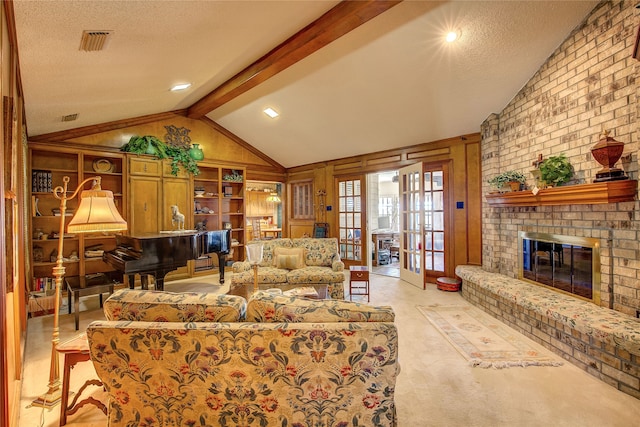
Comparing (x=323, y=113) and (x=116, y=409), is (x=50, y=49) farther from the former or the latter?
(x=323, y=113)

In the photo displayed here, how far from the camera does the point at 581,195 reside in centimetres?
266

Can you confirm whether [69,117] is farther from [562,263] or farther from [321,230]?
[562,263]

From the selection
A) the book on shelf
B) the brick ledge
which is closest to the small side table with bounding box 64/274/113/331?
the book on shelf

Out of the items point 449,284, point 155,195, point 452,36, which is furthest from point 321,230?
point 452,36

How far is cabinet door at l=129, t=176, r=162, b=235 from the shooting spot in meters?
5.16

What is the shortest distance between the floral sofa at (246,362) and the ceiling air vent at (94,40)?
1.87 metres

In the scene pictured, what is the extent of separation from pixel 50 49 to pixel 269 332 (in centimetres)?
256

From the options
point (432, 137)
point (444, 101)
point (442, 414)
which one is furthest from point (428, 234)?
point (442, 414)

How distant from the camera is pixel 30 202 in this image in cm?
429

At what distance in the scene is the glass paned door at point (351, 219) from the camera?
6.39 meters

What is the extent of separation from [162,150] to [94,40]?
3.45 meters

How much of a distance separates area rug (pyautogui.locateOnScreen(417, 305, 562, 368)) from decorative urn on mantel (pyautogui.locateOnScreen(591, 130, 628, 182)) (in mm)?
1599

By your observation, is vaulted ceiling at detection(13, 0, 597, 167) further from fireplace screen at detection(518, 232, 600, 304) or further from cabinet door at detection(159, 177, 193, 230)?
fireplace screen at detection(518, 232, 600, 304)

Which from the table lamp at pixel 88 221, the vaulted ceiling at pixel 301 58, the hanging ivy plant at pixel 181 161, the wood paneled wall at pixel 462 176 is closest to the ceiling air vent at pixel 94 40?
the vaulted ceiling at pixel 301 58
